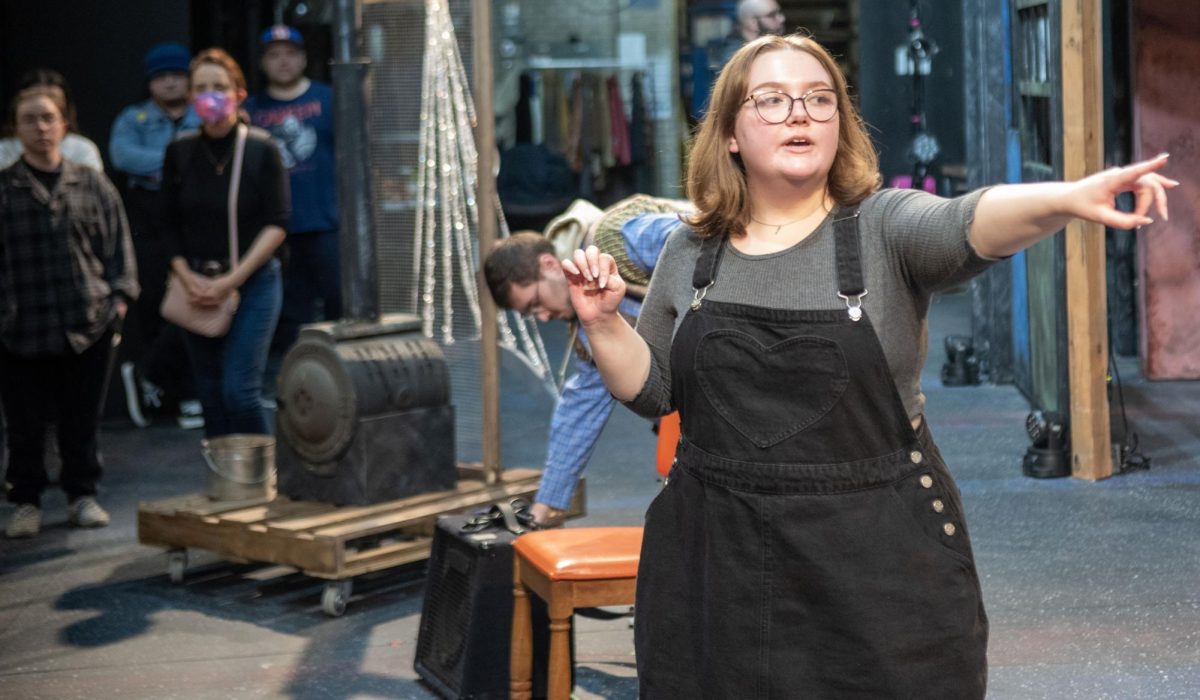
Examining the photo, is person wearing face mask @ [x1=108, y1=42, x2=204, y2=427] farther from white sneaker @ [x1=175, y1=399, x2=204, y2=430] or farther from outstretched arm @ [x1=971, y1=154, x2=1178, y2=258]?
outstretched arm @ [x1=971, y1=154, x2=1178, y2=258]

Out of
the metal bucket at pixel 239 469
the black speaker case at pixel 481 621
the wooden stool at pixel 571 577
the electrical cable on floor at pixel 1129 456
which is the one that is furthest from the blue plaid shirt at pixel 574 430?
the electrical cable on floor at pixel 1129 456

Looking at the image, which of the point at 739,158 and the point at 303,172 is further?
the point at 303,172

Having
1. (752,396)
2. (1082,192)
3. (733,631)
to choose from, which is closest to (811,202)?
(752,396)

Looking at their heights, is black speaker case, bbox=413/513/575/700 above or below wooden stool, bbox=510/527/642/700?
below

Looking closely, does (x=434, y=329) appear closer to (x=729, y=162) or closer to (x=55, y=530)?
(x=55, y=530)

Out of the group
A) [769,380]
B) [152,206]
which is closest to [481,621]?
[769,380]

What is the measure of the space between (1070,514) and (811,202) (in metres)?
3.77

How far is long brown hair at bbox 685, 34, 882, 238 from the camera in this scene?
2457 millimetres

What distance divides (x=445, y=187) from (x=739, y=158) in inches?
129

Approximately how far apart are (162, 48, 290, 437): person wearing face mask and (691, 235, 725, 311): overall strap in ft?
12.1

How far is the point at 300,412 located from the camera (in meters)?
5.33

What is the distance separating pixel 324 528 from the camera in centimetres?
509

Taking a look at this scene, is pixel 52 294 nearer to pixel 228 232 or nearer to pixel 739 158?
pixel 228 232

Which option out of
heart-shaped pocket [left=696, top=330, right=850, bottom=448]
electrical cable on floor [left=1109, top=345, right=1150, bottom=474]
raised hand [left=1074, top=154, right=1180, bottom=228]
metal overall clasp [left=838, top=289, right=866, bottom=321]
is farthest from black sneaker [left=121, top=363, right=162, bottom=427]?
raised hand [left=1074, top=154, right=1180, bottom=228]
